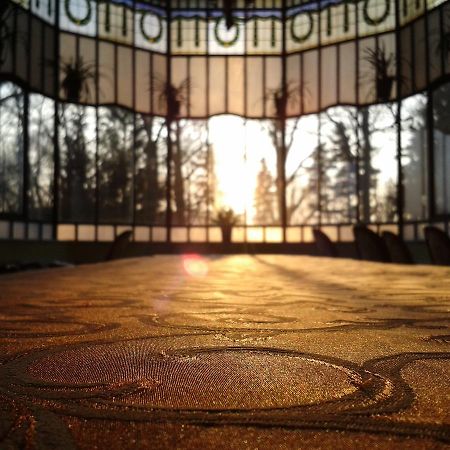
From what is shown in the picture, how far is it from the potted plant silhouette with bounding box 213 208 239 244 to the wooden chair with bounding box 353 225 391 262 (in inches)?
134

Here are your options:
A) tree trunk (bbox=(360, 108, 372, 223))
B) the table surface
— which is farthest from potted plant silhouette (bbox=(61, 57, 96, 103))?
the table surface

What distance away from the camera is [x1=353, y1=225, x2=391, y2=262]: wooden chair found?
571 cm

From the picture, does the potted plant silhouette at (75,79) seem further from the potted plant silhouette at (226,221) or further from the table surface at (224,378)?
the table surface at (224,378)

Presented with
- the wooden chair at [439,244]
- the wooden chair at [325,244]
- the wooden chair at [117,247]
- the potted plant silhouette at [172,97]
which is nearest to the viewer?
the wooden chair at [439,244]

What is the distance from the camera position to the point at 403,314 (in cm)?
167

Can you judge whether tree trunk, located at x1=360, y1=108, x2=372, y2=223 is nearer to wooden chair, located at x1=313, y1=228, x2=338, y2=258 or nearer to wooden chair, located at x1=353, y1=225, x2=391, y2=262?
wooden chair, located at x1=313, y1=228, x2=338, y2=258

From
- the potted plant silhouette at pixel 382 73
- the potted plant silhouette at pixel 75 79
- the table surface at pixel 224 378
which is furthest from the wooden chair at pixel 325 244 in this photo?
the table surface at pixel 224 378

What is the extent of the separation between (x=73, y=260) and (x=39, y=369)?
25.9 feet

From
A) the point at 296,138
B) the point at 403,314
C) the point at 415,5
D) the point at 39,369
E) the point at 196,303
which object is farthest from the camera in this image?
the point at 296,138

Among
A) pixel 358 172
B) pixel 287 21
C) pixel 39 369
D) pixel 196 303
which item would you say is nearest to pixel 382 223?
pixel 358 172

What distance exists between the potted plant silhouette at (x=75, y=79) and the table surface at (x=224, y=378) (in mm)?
7329

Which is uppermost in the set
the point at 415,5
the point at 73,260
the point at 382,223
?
the point at 415,5

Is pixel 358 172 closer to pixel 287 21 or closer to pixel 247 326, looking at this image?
pixel 287 21

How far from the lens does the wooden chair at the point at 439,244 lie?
4.86 meters
